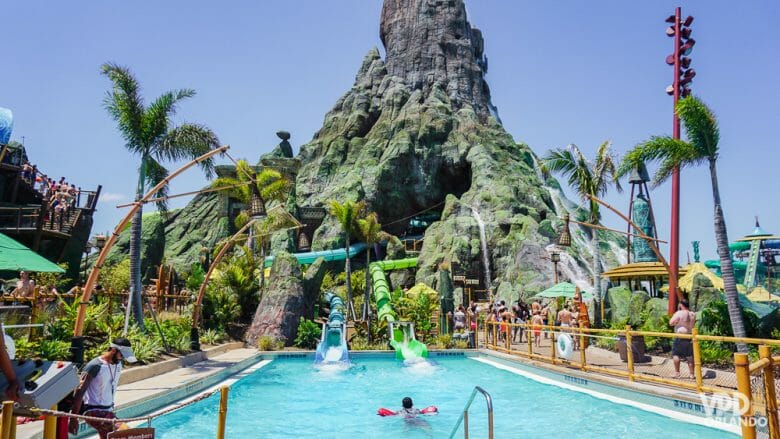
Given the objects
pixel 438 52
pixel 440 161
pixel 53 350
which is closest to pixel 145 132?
pixel 53 350

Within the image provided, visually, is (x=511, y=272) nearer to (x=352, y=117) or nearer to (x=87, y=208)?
(x=87, y=208)

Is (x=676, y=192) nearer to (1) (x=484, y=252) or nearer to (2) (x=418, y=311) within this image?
(2) (x=418, y=311)

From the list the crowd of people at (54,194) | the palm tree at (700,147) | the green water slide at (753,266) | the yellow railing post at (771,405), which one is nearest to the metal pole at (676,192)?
the palm tree at (700,147)

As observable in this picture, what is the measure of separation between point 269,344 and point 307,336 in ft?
5.53

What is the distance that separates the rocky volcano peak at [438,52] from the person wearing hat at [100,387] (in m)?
58.9

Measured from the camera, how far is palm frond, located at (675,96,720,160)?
1266 centimetres

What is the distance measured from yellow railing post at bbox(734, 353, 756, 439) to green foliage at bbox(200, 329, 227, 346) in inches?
724

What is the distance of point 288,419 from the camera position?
11.3 meters

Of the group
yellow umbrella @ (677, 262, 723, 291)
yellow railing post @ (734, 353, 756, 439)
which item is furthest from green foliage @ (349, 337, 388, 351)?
yellow railing post @ (734, 353, 756, 439)

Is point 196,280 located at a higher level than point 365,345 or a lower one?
higher

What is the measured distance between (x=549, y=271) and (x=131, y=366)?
2983 centimetres

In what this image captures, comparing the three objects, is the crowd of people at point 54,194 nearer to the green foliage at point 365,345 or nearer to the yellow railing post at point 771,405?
the green foliage at point 365,345

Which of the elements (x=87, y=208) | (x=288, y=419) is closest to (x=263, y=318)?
(x=288, y=419)

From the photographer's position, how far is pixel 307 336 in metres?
21.3
